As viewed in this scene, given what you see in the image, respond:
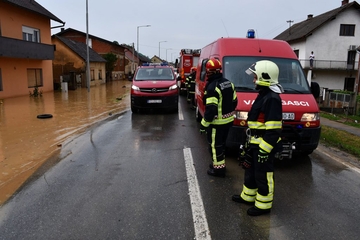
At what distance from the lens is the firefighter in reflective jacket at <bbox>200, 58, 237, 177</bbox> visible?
4.74 metres

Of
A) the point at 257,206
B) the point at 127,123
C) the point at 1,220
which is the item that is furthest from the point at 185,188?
the point at 127,123

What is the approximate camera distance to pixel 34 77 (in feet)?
72.6

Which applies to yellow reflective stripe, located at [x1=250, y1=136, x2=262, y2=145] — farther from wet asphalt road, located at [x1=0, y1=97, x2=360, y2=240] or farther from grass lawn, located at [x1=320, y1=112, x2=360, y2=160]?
grass lawn, located at [x1=320, y1=112, x2=360, y2=160]

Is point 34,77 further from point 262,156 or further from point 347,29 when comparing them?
point 347,29

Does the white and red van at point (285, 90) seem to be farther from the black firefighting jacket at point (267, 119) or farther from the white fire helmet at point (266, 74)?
the white fire helmet at point (266, 74)

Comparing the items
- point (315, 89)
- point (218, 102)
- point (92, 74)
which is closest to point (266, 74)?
point (218, 102)

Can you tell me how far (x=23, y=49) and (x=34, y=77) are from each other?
355cm

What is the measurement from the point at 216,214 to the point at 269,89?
1.69 m

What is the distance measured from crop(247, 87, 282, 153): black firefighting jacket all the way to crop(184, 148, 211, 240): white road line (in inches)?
44.0

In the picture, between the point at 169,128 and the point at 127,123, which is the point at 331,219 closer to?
the point at 169,128

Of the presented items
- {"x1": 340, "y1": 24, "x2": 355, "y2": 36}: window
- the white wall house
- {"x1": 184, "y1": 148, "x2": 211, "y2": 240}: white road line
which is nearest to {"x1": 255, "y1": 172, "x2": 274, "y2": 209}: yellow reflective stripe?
{"x1": 184, "y1": 148, "x2": 211, "y2": 240}: white road line

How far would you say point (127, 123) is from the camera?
10.2m

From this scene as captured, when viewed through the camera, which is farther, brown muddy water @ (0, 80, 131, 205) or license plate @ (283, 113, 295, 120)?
license plate @ (283, 113, 295, 120)

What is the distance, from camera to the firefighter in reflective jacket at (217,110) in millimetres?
4738
